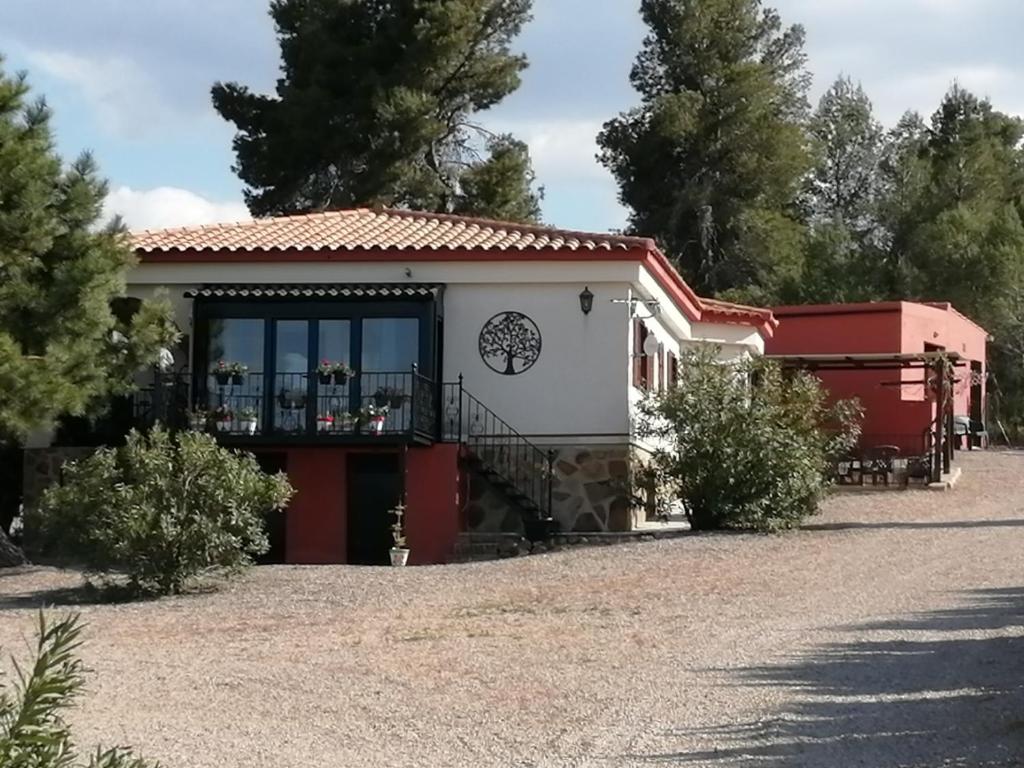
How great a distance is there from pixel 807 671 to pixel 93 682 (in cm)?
467

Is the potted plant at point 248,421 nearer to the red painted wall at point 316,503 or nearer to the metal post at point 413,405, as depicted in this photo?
the red painted wall at point 316,503

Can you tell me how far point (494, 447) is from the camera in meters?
21.9

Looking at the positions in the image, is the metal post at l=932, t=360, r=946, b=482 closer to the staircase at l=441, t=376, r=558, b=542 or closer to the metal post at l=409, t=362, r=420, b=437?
the staircase at l=441, t=376, r=558, b=542

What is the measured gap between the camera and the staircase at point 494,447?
21.6m

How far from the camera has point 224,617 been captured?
47.9 ft

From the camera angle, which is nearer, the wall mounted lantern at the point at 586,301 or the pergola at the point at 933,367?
the wall mounted lantern at the point at 586,301

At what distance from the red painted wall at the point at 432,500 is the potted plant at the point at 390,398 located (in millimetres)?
695

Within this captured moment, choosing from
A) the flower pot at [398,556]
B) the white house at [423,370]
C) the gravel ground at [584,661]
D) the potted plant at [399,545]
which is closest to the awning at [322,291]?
the white house at [423,370]

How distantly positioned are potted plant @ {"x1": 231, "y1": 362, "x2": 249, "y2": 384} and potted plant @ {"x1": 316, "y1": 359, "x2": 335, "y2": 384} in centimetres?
94

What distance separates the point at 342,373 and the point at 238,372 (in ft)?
4.38

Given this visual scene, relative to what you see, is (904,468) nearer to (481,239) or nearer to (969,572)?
(481,239)

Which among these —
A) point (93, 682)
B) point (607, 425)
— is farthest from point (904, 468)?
point (93, 682)

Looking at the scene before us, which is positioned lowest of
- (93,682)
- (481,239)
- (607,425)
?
(93,682)

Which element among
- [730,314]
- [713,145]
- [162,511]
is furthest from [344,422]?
[713,145]
